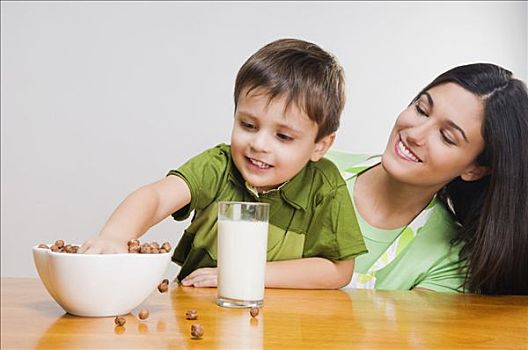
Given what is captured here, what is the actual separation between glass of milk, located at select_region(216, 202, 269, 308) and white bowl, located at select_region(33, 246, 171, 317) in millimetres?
136

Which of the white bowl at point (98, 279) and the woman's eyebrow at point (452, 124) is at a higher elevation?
the woman's eyebrow at point (452, 124)

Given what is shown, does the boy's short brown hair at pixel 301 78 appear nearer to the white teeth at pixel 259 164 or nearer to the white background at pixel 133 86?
the white teeth at pixel 259 164

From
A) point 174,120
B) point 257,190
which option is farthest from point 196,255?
point 174,120

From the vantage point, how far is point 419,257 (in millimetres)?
1955

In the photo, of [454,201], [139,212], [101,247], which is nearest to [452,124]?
[454,201]

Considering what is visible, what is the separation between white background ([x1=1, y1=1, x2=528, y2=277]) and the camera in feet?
8.63

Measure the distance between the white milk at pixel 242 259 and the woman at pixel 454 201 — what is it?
0.81m

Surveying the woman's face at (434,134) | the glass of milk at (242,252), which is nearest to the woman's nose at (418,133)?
the woman's face at (434,134)

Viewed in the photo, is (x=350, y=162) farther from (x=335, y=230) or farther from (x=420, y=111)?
(x=335, y=230)

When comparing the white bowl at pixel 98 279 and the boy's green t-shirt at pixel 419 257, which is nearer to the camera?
the white bowl at pixel 98 279

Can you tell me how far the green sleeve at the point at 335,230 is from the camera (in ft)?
4.69

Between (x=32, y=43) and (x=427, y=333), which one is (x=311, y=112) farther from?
(x=32, y=43)

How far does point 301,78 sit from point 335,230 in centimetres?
28

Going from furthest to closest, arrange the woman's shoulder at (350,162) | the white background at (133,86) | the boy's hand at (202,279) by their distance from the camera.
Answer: the white background at (133,86), the woman's shoulder at (350,162), the boy's hand at (202,279)
